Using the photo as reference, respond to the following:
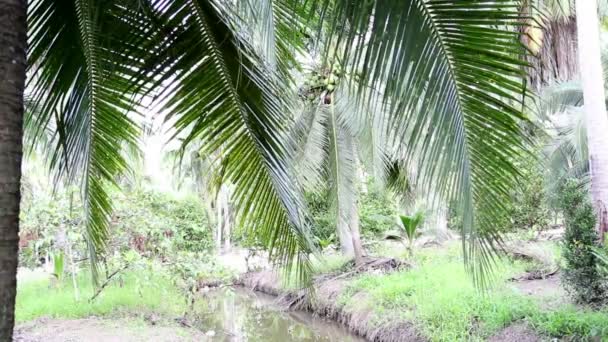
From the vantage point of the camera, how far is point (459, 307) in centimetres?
612

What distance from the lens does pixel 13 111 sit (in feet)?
3.99

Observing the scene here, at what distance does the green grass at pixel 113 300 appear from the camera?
7402 mm

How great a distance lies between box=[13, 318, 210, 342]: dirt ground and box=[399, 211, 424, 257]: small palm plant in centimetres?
461

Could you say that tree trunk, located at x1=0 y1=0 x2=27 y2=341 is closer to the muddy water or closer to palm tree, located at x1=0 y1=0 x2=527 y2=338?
palm tree, located at x1=0 y1=0 x2=527 y2=338

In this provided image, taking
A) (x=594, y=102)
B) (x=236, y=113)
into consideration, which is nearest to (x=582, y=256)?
(x=594, y=102)

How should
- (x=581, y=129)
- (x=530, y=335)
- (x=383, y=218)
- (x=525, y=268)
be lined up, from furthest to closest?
(x=383, y=218) < (x=581, y=129) < (x=525, y=268) < (x=530, y=335)

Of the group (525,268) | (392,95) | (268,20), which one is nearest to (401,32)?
(392,95)

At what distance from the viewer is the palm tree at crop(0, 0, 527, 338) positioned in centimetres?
128

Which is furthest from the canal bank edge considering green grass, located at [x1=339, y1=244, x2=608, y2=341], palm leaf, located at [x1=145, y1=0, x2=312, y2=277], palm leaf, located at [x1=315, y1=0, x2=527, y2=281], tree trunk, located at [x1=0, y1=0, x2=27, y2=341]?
tree trunk, located at [x1=0, y1=0, x2=27, y2=341]

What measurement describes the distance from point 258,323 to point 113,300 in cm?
260

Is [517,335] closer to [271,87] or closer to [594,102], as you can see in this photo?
[594,102]

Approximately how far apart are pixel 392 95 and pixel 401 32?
17 cm

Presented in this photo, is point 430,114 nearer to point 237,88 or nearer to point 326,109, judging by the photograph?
point 237,88

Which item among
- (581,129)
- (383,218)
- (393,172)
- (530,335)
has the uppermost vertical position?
(581,129)
